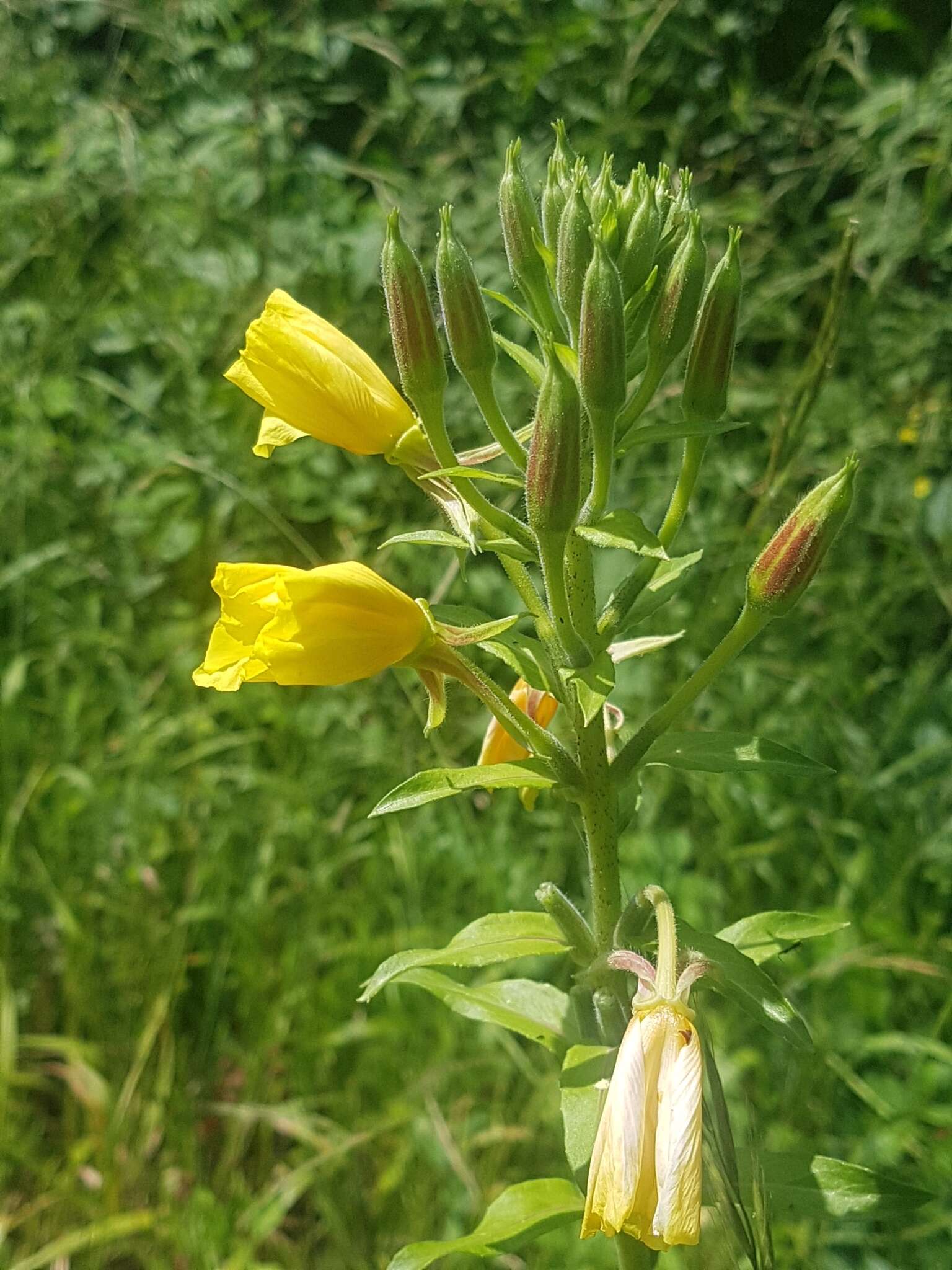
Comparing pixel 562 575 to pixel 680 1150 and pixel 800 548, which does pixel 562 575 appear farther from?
pixel 680 1150

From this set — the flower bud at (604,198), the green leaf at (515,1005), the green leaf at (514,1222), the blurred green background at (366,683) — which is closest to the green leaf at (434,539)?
the flower bud at (604,198)

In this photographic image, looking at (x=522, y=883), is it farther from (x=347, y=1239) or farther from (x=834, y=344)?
(x=834, y=344)

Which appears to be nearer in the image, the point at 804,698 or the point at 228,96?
the point at 804,698

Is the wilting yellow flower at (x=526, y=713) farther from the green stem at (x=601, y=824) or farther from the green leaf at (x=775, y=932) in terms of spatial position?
the green leaf at (x=775, y=932)

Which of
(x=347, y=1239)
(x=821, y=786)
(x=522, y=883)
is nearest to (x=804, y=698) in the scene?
(x=821, y=786)

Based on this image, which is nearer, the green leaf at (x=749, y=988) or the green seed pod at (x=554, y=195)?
the green leaf at (x=749, y=988)

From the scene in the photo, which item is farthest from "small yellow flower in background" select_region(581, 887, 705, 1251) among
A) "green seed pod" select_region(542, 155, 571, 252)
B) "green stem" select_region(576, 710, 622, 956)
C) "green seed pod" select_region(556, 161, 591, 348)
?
"green seed pod" select_region(542, 155, 571, 252)
